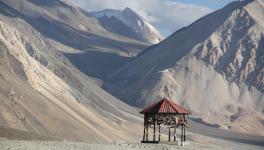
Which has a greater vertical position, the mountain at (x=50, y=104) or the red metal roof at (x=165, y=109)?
the mountain at (x=50, y=104)

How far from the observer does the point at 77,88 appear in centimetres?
16700

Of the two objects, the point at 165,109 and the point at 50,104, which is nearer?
the point at 165,109

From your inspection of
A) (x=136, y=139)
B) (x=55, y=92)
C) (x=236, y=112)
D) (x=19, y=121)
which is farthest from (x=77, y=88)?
(x=19, y=121)

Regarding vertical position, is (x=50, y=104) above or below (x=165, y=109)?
above

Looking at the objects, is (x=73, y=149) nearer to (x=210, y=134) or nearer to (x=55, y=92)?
(x=55, y=92)

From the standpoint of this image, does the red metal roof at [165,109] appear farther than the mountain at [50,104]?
No

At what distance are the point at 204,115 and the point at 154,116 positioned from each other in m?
145

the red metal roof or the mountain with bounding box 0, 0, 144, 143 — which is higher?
the mountain with bounding box 0, 0, 144, 143

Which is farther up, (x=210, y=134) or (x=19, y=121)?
(x=210, y=134)

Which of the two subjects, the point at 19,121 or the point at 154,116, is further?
the point at 19,121

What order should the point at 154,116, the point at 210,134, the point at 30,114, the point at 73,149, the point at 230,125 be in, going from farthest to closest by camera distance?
the point at 230,125
the point at 210,134
the point at 30,114
the point at 154,116
the point at 73,149

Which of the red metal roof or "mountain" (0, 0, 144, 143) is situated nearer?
the red metal roof

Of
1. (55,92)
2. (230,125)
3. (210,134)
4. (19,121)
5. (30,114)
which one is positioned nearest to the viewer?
(19,121)

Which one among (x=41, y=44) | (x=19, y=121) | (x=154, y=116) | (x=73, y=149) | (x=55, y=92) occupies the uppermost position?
(x=41, y=44)
